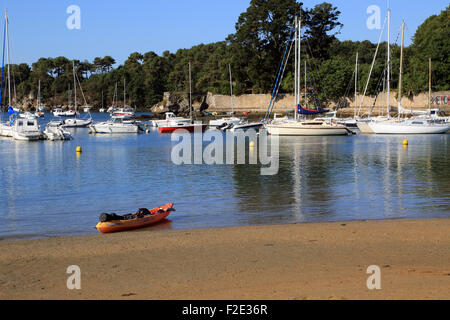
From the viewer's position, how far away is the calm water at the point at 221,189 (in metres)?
15.9

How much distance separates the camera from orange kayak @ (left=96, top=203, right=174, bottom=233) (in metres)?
13.9

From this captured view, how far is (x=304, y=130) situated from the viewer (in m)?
54.9

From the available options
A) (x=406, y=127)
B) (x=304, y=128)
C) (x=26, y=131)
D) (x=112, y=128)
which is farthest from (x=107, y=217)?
(x=112, y=128)

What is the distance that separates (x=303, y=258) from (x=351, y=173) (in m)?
18.0

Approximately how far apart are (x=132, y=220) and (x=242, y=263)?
207 inches

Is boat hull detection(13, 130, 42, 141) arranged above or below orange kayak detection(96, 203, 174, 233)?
above

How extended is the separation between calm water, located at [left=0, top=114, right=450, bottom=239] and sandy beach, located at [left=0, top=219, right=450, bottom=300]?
2.11m

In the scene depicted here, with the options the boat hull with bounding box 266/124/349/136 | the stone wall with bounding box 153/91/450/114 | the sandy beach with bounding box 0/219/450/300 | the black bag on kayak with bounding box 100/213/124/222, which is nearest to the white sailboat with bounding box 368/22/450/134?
the boat hull with bounding box 266/124/349/136

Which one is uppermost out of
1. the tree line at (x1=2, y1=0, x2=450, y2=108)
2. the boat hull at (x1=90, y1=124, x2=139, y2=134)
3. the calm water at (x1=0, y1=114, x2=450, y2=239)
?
the tree line at (x1=2, y1=0, x2=450, y2=108)

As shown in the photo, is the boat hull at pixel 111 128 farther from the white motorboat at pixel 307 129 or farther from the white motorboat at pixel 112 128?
the white motorboat at pixel 307 129

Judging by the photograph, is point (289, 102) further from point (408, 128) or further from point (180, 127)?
point (408, 128)

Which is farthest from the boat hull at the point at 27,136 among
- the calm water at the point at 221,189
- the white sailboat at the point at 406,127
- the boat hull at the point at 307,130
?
the white sailboat at the point at 406,127

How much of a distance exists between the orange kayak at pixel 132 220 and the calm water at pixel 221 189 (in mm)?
346

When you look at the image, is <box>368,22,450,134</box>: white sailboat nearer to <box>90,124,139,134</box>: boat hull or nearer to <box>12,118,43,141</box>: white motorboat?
<box>90,124,139,134</box>: boat hull
